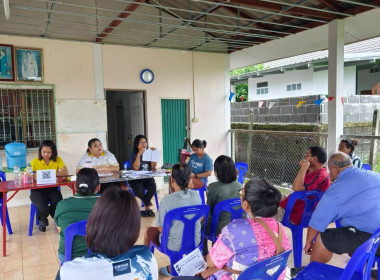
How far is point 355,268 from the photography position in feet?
5.08

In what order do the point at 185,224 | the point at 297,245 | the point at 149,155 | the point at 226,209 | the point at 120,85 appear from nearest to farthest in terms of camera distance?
1. the point at 185,224
2. the point at 226,209
3. the point at 297,245
4. the point at 149,155
5. the point at 120,85

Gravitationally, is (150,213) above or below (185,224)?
below

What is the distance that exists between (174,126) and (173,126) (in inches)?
0.9

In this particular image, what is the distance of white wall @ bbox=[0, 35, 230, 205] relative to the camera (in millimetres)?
5082

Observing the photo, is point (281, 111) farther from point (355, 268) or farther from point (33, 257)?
point (355, 268)

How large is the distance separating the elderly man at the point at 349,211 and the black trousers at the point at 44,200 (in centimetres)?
304

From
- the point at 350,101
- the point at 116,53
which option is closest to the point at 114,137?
the point at 116,53

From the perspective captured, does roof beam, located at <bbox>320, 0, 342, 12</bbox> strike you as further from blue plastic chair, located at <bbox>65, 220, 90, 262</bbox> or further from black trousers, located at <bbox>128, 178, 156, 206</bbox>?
blue plastic chair, located at <bbox>65, 220, 90, 262</bbox>

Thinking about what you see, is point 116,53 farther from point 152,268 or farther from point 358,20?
point 152,268

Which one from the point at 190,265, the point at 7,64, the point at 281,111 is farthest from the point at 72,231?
the point at 281,111

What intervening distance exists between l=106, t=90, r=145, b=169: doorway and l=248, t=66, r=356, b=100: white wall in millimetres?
5953

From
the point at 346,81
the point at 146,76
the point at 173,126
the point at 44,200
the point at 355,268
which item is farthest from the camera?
the point at 346,81

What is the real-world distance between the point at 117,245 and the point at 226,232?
0.57m

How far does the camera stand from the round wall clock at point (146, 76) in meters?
5.73
